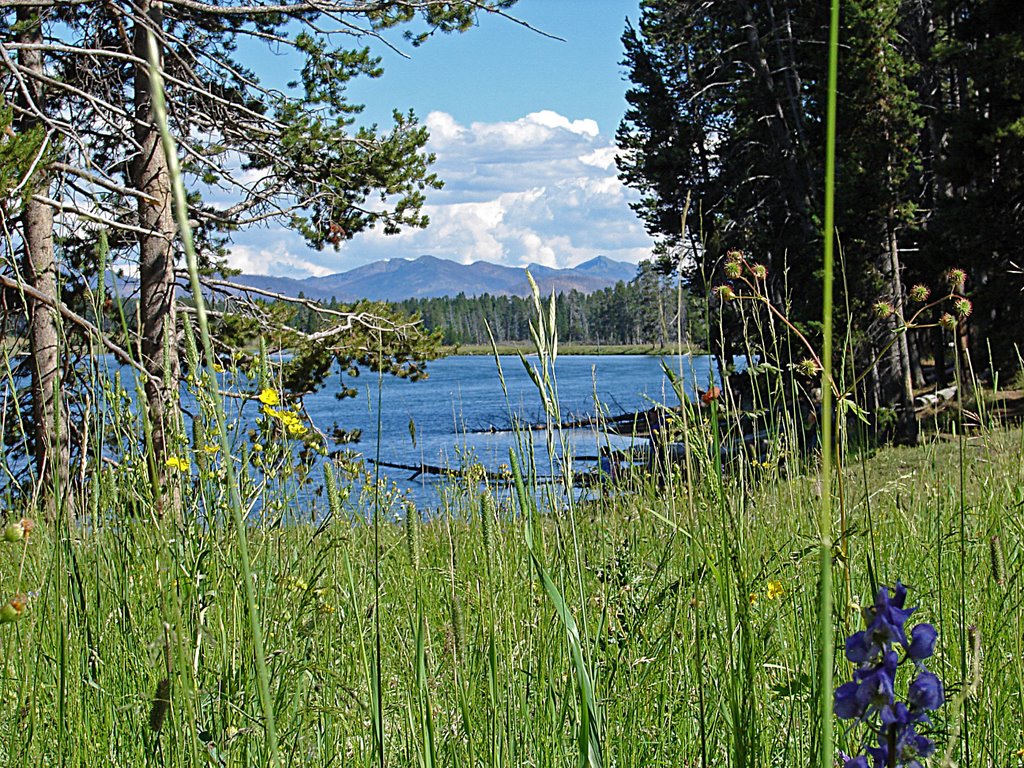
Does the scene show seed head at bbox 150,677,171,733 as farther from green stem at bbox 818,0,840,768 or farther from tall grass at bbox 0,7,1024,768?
green stem at bbox 818,0,840,768

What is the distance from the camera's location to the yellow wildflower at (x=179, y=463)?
172 centimetres

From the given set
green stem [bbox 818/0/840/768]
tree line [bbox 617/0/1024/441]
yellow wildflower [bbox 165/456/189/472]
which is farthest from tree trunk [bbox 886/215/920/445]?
green stem [bbox 818/0/840/768]

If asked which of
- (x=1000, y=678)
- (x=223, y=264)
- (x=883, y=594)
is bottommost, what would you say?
(x=1000, y=678)

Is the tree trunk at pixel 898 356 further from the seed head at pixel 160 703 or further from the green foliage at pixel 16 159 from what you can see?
the seed head at pixel 160 703

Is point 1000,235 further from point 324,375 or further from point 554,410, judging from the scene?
point 554,410

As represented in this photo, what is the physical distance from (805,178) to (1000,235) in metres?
5.11

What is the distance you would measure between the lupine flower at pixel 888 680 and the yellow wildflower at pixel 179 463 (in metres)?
1.31

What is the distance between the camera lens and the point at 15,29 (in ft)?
21.3

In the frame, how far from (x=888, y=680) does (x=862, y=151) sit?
51.2 ft

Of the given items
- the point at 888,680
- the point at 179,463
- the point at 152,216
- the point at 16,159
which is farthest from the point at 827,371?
the point at 152,216

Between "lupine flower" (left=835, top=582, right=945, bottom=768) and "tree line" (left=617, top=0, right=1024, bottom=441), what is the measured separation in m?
7.54

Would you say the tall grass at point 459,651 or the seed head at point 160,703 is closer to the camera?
the seed head at point 160,703

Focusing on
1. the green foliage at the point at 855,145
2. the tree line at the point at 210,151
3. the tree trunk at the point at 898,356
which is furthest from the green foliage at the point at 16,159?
the tree trunk at the point at 898,356

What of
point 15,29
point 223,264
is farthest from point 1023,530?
point 223,264
